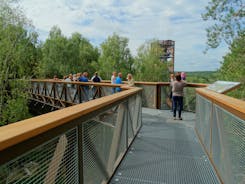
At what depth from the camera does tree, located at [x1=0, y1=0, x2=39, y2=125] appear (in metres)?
12.9

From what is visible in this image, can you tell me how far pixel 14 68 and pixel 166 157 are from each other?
529 inches

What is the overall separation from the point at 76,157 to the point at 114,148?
127cm

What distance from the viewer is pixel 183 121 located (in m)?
6.41

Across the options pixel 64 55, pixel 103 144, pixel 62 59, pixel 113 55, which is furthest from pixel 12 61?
pixel 113 55

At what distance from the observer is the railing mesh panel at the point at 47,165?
110 centimetres

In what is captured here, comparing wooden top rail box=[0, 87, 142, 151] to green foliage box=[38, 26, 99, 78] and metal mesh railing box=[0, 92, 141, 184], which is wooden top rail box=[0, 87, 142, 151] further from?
green foliage box=[38, 26, 99, 78]

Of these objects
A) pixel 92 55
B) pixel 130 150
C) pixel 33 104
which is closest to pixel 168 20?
pixel 92 55

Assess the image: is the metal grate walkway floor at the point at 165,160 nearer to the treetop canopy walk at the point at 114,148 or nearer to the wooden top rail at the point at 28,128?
Result: the treetop canopy walk at the point at 114,148

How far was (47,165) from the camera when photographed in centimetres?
138

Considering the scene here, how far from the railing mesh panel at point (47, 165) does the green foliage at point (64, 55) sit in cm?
3255

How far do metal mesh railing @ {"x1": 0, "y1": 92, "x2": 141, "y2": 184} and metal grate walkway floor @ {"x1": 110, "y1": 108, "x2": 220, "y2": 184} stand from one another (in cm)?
32

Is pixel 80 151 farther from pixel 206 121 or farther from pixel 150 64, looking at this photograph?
pixel 150 64

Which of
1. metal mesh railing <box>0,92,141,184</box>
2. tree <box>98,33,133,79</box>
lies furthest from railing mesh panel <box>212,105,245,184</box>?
tree <box>98,33,133,79</box>

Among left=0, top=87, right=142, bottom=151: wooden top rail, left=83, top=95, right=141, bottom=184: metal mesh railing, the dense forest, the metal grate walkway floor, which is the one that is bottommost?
the metal grate walkway floor
